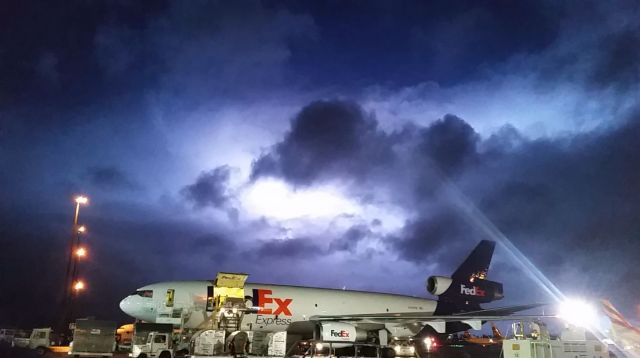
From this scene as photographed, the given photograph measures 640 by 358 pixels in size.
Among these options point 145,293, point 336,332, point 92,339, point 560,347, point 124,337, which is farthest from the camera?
point 124,337

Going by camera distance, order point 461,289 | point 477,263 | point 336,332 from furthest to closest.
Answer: point 477,263 → point 461,289 → point 336,332

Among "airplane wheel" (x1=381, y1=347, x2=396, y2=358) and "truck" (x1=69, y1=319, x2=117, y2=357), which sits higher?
"truck" (x1=69, y1=319, x2=117, y2=357)

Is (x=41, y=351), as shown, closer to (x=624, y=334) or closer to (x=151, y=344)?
(x=151, y=344)

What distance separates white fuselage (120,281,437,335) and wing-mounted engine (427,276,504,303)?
3.81 metres

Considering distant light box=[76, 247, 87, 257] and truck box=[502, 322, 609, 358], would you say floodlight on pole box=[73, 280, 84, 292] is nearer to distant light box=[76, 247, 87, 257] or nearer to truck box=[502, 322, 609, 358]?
distant light box=[76, 247, 87, 257]

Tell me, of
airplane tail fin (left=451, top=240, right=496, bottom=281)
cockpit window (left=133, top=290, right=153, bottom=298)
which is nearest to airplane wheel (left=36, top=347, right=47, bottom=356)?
cockpit window (left=133, top=290, right=153, bottom=298)

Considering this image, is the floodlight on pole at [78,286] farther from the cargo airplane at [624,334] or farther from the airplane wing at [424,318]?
the cargo airplane at [624,334]

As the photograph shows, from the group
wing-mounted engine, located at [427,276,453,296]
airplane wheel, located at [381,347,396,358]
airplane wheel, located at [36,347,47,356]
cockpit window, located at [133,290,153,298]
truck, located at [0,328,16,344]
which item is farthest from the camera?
truck, located at [0,328,16,344]

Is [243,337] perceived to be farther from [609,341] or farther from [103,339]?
[609,341]

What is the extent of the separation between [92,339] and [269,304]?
11761 millimetres

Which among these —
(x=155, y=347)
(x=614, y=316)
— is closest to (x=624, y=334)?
(x=614, y=316)

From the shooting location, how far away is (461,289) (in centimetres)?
4531

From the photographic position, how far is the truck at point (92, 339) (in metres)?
29.5

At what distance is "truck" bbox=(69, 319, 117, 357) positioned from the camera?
96.9 feet
